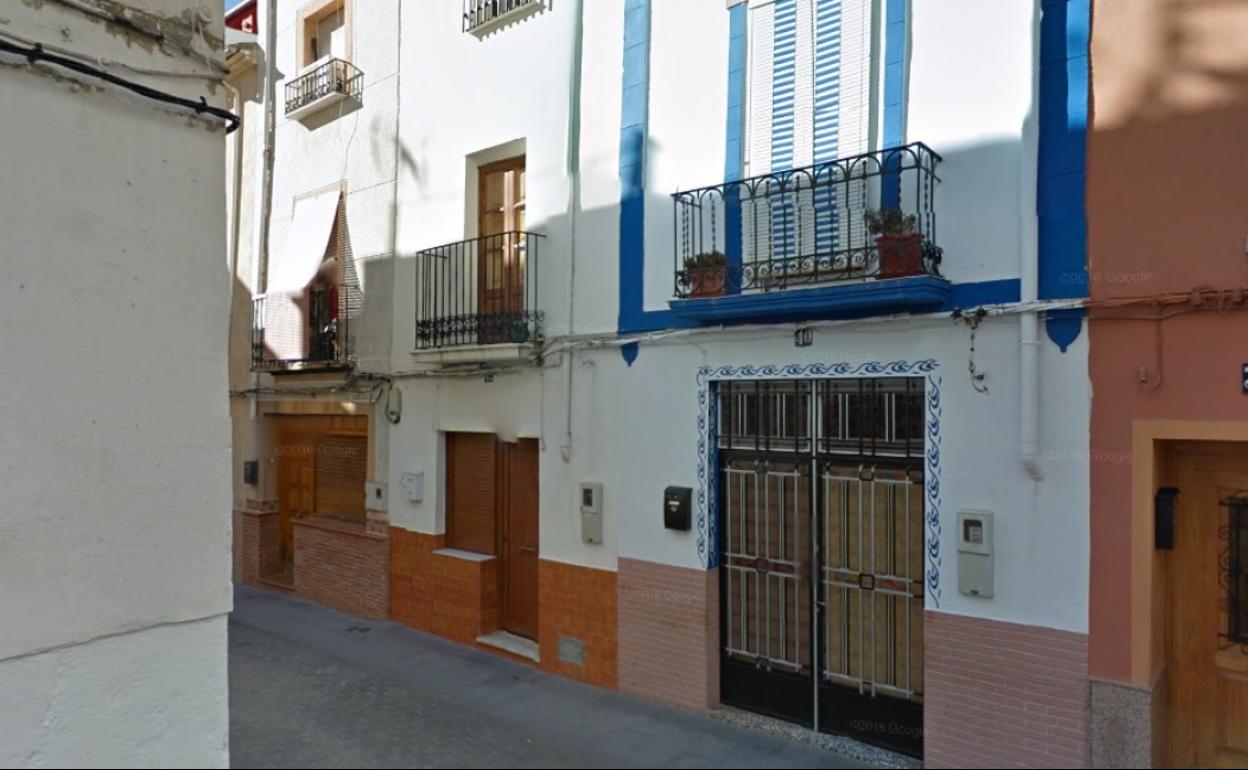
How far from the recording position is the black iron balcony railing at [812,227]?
5148mm

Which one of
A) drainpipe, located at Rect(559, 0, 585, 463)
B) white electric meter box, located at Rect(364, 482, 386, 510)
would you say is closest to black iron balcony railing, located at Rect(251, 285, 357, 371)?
white electric meter box, located at Rect(364, 482, 386, 510)

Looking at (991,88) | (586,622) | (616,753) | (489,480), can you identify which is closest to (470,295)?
(489,480)

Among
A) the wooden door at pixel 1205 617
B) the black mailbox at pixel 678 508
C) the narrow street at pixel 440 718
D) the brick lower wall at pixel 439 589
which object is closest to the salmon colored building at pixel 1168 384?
the wooden door at pixel 1205 617

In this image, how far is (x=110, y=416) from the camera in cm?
232

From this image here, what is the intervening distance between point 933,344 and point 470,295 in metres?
4.54

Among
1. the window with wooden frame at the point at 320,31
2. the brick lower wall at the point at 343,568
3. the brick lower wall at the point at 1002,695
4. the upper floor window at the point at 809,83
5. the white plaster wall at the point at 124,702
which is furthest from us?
the window with wooden frame at the point at 320,31

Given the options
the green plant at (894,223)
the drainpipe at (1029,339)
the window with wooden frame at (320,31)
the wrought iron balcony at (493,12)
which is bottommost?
the drainpipe at (1029,339)

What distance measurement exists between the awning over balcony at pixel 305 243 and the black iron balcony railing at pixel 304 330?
241 millimetres

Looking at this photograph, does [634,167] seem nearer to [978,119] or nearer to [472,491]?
[978,119]

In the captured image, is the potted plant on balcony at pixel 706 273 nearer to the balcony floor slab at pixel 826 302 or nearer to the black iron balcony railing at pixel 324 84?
the balcony floor slab at pixel 826 302

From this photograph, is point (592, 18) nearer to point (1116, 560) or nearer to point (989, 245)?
point (989, 245)

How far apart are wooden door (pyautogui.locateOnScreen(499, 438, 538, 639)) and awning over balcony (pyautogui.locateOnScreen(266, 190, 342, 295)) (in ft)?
11.9

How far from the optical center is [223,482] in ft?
8.32

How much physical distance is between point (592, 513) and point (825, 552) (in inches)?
80.2
